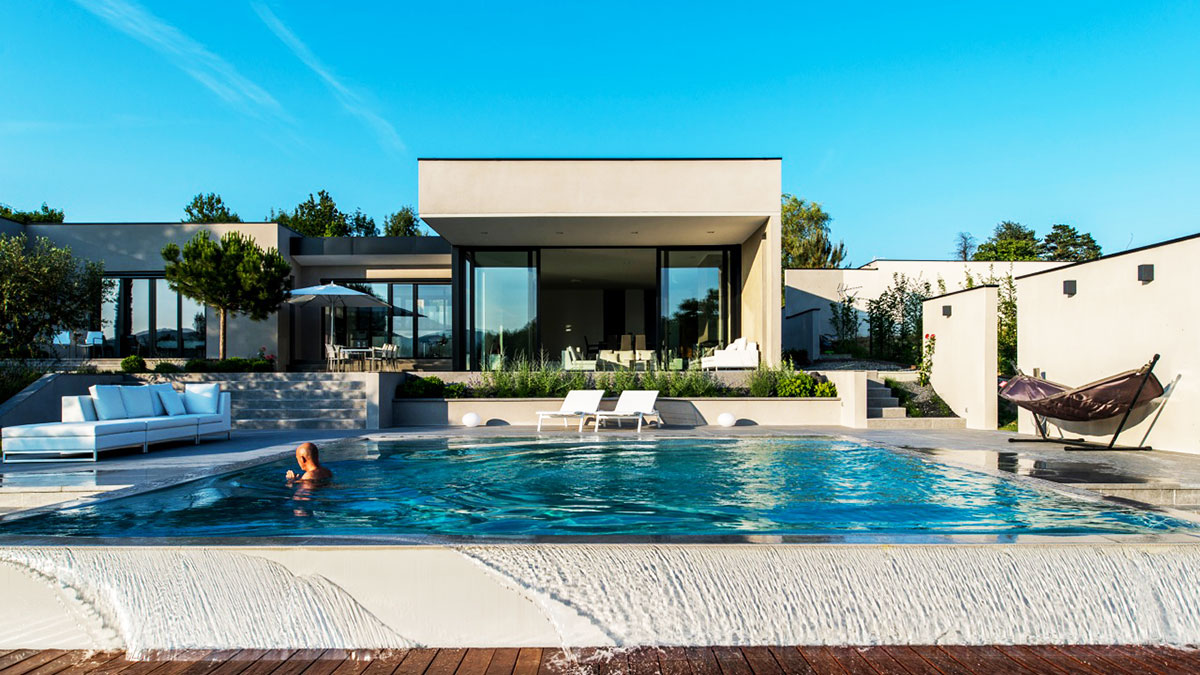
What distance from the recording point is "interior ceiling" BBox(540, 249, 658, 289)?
16.1m

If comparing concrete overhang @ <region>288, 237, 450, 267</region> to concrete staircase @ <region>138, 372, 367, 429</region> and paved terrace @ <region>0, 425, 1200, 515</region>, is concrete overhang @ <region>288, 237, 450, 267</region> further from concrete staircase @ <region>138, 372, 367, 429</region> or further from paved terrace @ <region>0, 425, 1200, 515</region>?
paved terrace @ <region>0, 425, 1200, 515</region>

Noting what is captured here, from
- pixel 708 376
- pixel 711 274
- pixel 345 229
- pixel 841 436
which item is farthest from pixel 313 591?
pixel 345 229

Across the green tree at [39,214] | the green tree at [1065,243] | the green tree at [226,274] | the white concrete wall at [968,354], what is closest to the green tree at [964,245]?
the green tree at [1065,243]

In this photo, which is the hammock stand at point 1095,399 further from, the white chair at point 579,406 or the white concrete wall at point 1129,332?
the white chair at point 579,406

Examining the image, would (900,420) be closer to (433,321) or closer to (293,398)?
(293,398)

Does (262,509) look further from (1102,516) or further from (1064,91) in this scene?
(1064,91)

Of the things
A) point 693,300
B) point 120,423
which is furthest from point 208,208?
point 120,423

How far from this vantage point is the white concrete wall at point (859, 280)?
785 inches

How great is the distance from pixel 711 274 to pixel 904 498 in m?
10.7

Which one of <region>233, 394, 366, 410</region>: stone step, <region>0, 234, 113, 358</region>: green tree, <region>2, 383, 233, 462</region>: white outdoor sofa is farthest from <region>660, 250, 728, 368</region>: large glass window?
<region>0, 234, 113, 358</region>: green tree

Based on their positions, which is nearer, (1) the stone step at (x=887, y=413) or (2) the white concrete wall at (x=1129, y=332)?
(2) the white concrete wall at (x=1129, y=332)

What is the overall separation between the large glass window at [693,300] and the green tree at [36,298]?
1191cm

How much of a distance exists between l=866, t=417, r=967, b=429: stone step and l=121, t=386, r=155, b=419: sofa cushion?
32.4 feet

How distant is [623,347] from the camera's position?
1548cm
